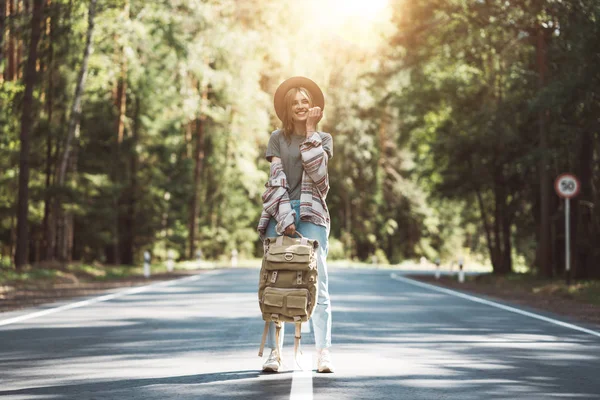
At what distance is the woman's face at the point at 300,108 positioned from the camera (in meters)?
8.41

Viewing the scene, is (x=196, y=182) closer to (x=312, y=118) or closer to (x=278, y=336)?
(x=278, y=336)

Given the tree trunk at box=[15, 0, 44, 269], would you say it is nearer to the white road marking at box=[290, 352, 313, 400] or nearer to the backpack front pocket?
the white road marking at box=[290, 352, 313, 400]

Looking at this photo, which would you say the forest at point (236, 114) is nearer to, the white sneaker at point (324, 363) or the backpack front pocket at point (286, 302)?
the white sneaker at point (324, 363)

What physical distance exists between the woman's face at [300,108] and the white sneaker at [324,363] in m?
1.88

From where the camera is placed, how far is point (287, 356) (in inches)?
388

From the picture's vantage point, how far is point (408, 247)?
81.1m

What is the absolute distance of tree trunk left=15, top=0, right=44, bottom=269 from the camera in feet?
92.1

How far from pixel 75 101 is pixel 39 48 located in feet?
9.78

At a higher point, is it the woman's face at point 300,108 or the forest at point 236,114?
the forest at point 236,114

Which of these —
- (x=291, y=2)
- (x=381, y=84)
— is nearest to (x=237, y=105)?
(x=291, y=2)

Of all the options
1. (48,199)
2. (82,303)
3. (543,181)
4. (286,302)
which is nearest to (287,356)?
(286,302)

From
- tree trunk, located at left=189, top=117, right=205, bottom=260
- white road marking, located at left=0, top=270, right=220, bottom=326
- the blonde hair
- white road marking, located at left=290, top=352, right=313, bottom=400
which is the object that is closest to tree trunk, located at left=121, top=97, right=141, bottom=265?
tree trunk, located at left=189, top=117, right=205, bottom=260

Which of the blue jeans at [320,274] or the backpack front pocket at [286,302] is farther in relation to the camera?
the blue jeans at [320,274]

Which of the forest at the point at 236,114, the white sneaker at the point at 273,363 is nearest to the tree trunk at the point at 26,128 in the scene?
the forest at the point at 236,114
